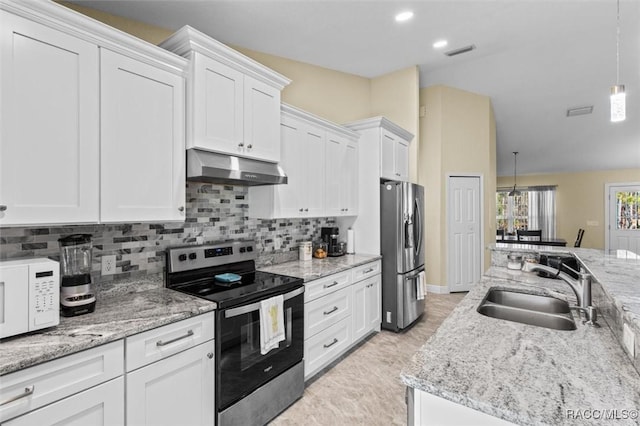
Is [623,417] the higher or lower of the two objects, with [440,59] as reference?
lower

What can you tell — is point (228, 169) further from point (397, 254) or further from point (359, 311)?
point (397, 254)

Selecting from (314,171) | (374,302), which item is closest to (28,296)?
(314,171)

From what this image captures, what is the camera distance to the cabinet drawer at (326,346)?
2428 millimetres

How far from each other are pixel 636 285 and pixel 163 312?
7.28 feet

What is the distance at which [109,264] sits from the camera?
1857 mm

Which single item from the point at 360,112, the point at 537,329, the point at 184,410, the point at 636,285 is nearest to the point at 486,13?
the point at 360,112

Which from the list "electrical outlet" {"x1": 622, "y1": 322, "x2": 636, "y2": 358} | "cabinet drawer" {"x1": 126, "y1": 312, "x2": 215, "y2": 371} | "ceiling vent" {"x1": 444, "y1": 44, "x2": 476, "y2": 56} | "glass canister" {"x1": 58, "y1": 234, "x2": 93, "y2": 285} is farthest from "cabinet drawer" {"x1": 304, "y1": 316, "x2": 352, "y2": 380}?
"ceiling vent" {"x1": 444, "y1": 44, "x2": 476, "y2": 56}

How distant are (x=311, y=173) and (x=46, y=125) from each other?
1.98 metres

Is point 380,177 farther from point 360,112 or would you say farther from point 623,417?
point 623,417

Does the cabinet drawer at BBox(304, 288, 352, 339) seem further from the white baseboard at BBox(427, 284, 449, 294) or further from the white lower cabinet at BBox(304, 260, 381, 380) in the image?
the white baseboard at BBox(427, 284, 449, 294)

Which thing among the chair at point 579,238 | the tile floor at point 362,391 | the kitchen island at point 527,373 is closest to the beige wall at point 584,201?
the chair at point 579,238

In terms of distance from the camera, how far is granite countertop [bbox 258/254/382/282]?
252 centimetres

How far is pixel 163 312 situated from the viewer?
60.9 inches

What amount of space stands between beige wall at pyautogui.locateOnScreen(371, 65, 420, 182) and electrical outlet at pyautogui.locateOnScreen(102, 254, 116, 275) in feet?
11.7
